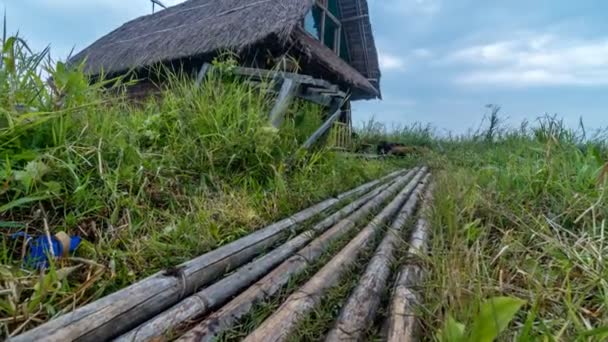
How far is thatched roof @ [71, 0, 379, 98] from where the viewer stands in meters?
4.48

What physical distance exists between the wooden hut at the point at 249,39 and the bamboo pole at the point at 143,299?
8.16 feet

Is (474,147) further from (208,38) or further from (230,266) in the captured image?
(230,266)

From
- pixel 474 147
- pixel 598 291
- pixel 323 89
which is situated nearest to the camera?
pixel 598 291

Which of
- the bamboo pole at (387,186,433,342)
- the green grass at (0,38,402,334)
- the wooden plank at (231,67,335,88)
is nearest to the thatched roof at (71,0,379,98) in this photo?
the wooden plank at (231,67,335,88)

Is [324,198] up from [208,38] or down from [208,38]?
down

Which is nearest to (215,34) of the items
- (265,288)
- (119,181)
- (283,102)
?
(283,102)

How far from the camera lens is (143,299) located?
83 centimetres

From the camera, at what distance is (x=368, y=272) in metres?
1.05

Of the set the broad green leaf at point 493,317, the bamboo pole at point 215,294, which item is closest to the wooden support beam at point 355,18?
the bamboo pole at point 215,294

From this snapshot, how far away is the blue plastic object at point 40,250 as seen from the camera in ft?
3.37

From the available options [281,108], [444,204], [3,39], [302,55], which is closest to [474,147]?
[302,55]

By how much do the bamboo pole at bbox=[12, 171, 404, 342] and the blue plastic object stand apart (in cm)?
39

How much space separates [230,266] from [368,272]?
0.48m

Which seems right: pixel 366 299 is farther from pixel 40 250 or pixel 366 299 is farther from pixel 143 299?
pixel 40 250
